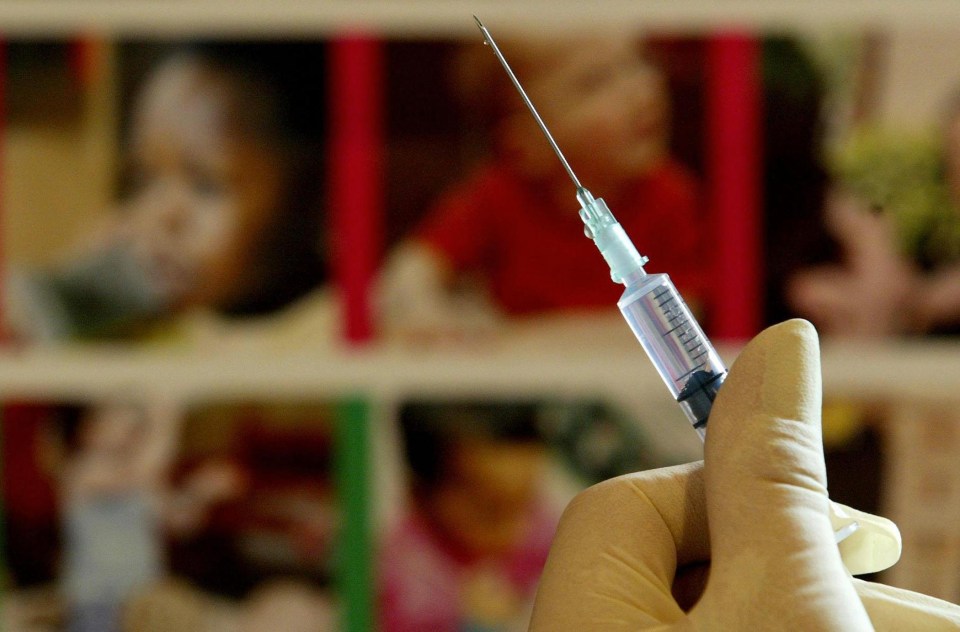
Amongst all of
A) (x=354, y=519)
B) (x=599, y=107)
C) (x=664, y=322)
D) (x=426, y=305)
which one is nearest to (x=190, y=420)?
(x=354, y=519)

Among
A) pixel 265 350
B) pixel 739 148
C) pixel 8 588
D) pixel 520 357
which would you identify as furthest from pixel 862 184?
pixel 8 588

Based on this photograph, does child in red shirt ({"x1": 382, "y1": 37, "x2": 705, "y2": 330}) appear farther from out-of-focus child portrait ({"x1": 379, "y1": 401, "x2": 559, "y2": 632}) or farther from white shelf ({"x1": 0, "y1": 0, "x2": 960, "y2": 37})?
out-of-focus child portrait ({"x1": 379, "y1": 401, "x2": 559, "y2": 632})

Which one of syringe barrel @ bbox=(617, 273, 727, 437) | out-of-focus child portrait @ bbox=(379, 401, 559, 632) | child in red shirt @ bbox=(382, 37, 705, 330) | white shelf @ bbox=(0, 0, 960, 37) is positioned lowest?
out-of-focus child portrait @ bbox=(379, 401, 559, 632)

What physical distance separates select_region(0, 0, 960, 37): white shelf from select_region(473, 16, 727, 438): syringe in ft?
3.94

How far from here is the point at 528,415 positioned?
163cm

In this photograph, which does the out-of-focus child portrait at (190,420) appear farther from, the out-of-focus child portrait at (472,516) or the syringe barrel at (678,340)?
the syringe barrel at (678,340)

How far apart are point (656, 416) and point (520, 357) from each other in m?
0.23

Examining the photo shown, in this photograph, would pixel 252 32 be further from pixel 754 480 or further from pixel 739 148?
pixel 754 480

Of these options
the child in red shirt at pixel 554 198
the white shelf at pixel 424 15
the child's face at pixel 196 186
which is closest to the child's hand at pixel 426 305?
the child in red shirt at pixel 554 198

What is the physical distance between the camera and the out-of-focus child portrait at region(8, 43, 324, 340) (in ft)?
5.40

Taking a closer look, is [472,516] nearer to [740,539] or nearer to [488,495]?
[488,495]

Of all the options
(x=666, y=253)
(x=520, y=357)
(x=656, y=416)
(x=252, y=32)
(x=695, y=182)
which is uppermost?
(x=252, y=32)

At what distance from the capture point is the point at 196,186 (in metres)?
1.66

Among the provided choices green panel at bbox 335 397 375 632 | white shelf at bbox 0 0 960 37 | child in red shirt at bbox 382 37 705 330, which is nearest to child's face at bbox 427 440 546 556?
green panel at bbox 335 397 375 632
